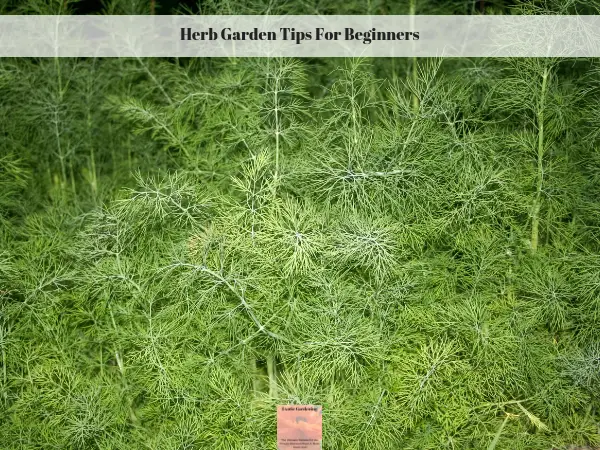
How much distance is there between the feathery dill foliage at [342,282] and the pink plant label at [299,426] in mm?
35

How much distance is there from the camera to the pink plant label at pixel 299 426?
7.79ft

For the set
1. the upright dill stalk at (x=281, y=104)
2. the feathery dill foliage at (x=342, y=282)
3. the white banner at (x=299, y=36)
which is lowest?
the feathery dill foliage at (x=342, y=282)

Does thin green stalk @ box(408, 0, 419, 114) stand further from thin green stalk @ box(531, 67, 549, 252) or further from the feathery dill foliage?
thin green stalk @ box(531, 67, 549, 252)

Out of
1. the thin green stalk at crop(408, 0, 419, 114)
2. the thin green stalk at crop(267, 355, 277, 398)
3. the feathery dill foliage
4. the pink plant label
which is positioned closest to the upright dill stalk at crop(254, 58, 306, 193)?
the feathery dill foliage

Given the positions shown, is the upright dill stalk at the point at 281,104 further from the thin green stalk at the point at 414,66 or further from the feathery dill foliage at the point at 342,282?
the thin green stalk at the point at 414,66

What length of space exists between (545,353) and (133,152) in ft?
7.05

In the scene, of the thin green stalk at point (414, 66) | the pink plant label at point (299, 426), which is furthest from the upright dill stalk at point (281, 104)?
the pink plant label at point (299, 426)

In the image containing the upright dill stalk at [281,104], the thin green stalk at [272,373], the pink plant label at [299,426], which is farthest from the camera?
the upright dill stalk at [281,104]

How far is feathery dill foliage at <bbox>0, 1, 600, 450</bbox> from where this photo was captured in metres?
2.44

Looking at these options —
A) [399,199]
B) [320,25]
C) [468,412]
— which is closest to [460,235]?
[399,199]

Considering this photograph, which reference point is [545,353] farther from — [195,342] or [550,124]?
[195,342]

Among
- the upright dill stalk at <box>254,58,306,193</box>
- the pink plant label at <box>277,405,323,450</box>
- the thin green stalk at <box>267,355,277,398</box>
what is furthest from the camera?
the upright dill stalk at <box>254,58,306,193</box>

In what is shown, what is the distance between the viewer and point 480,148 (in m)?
2.60

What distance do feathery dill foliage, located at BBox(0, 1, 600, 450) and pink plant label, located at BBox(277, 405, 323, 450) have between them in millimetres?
35
